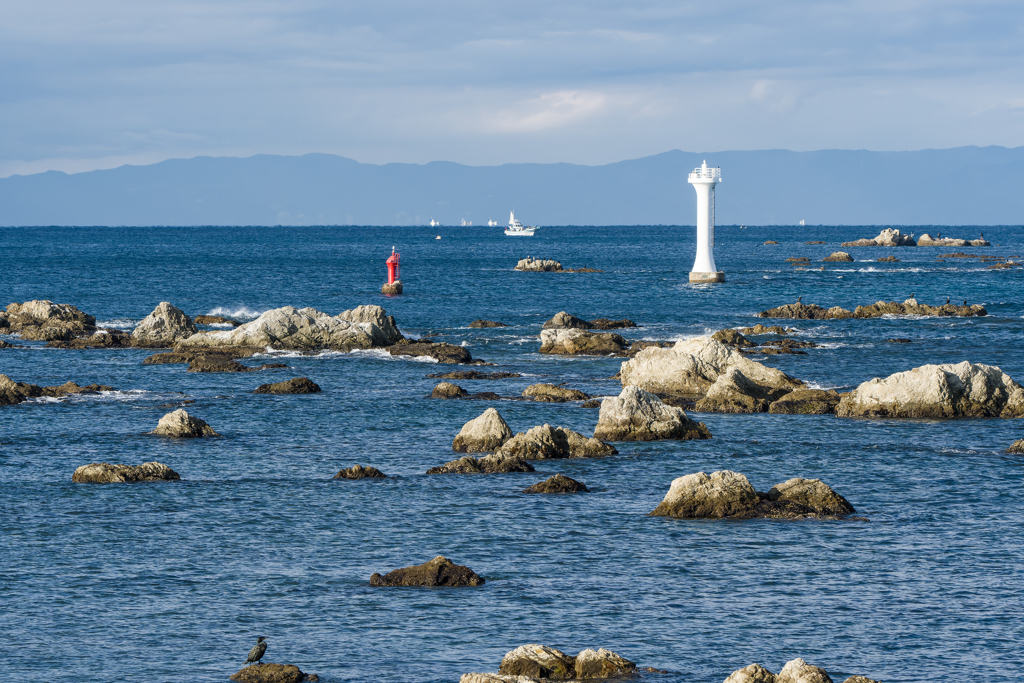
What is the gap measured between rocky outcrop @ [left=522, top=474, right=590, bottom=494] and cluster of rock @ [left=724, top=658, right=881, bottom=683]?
12991 millimetres

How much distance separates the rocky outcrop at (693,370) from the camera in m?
42.1

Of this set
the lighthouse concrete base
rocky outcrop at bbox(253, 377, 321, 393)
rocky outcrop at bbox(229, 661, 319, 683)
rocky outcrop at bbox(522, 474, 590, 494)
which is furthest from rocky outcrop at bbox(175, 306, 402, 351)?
the lighthouse concrete base

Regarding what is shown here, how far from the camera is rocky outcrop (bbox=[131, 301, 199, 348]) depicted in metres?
58.9

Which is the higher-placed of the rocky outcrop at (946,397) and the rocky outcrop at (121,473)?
the rocky outcrop at (946,397)

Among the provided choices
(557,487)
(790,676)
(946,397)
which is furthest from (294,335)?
(790,676)

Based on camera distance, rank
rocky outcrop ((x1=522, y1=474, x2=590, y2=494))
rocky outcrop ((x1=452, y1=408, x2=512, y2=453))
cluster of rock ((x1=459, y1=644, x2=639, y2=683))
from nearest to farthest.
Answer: cluster of rock ((x1=459, y1=644, x2=639, y2=683)), rocky outcrop ((x1=522, y1=474, x2=590, y2=494)), rocky outcrop ((x1=452, y1=408, x2=512, y2=453))

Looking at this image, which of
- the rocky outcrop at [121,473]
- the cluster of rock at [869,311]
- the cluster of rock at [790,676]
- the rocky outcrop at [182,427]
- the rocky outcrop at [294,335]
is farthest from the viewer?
the cluster of rock at [869,311]

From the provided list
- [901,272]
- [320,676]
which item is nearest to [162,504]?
[320,676]

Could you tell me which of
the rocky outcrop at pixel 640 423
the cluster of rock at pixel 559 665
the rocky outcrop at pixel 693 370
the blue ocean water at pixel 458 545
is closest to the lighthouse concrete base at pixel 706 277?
the blue ocean water at pixel 458 545

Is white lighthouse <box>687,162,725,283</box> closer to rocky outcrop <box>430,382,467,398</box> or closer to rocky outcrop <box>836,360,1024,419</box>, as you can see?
rocky outcrop <box>430,382,467,398</box>

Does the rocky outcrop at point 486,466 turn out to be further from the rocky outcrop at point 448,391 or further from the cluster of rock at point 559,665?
the cluster of rock at point 559,665

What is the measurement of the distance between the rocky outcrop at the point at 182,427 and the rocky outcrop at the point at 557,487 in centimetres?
1215

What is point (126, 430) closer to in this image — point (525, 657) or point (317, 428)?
point (317, 428)

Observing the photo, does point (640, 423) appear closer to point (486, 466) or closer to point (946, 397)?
point (486, 466)
